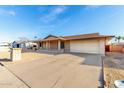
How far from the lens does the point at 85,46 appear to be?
15211 mm

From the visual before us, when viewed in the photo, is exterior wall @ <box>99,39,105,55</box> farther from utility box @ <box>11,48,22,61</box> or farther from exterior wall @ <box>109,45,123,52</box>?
utility box @ <box>11,48,22,61</box>

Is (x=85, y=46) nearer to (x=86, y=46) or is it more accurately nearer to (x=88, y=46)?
(x=86, y=46)

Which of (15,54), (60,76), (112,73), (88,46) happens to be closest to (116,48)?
(88,46)

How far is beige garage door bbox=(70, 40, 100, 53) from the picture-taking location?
1414 centimetres

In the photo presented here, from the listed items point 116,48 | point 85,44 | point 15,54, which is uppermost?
point 85,44

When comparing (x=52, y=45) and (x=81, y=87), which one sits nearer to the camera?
(x=81, y=87)

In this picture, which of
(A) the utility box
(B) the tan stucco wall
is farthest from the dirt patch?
(A) the utility box

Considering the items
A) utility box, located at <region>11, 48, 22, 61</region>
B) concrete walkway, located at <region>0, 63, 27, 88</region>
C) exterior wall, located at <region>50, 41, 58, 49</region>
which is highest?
exterior wall, located at <region>50, 41, 58, 49</region>

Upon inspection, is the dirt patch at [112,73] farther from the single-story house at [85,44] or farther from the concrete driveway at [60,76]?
the single-story house at [85,44]
